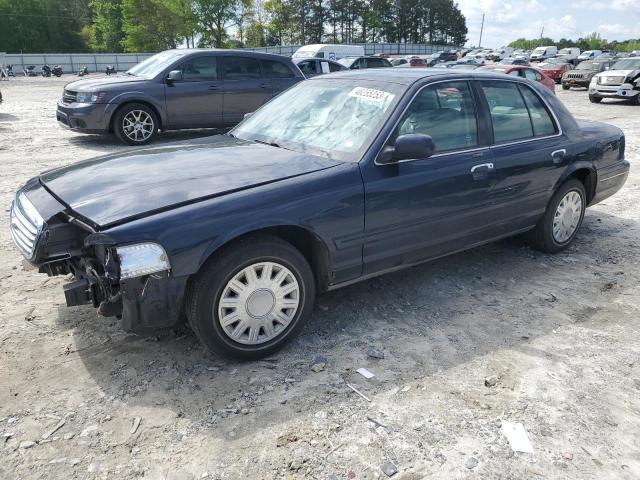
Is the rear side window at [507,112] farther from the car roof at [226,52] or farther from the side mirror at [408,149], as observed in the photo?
the car roof at [226,52]

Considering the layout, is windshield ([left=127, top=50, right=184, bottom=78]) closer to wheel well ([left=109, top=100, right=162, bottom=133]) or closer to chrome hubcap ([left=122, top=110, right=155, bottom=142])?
wheel well ([left=109, top=100, right=162, bottom=133])

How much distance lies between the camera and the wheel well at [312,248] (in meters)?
3.23

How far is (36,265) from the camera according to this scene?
9.96 feet

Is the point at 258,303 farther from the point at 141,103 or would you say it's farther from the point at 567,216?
the point at 141,103

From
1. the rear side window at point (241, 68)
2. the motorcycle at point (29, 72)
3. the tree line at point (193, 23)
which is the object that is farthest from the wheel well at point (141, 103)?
the tree line at point (193, 23)

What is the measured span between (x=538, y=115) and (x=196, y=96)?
6804 millimetres

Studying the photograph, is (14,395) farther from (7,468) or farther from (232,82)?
(232,82)

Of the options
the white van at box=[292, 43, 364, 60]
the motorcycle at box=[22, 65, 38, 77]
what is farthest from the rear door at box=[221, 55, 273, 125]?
the motorcycle at box=[22, 65, 38, 77]

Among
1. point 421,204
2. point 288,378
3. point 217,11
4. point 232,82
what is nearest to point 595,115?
point 232,82

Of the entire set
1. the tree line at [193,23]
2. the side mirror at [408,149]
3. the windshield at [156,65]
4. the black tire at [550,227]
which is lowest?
the black tire at [550,227]

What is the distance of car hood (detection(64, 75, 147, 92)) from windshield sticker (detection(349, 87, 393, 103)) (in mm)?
6542

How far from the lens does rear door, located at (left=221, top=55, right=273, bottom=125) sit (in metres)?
10.1

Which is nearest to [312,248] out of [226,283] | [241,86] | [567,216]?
[226,283]

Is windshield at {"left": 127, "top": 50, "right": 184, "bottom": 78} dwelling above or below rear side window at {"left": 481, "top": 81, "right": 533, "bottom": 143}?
above
